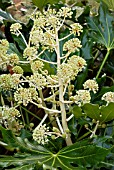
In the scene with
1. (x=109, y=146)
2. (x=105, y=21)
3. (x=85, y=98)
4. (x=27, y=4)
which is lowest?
(x=109, y=146)

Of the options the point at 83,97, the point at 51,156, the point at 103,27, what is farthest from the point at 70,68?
the point at 103,27

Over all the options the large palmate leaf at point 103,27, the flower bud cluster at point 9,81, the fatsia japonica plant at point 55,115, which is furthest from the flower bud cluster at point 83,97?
the large palmate leaf at point 103,27

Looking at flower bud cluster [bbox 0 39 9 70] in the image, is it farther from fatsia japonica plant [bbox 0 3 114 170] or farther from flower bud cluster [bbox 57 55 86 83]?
flower bud cluster [bbox 57 55 86 83]

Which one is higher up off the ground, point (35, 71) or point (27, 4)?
point (27, 4)

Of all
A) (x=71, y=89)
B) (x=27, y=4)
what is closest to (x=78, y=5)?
(x=27, y=4)

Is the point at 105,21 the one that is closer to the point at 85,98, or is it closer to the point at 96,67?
the point at 96,67

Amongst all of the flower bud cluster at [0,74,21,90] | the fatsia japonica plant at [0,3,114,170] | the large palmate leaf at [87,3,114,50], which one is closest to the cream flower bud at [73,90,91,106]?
the fatsia japonica plant at [0,3,114,170]
